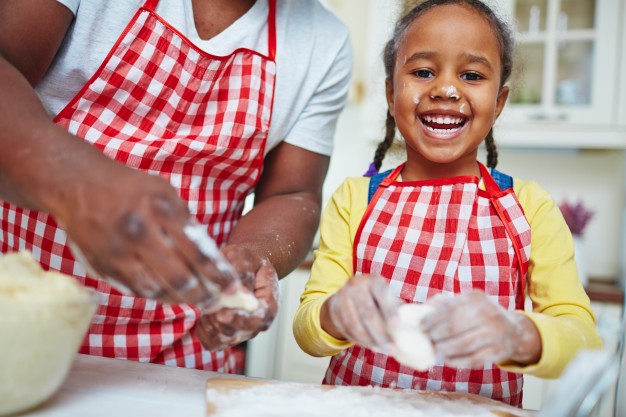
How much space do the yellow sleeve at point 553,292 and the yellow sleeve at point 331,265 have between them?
24 cm

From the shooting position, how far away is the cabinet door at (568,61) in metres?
2.18

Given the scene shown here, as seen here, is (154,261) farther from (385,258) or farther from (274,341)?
(274,341)

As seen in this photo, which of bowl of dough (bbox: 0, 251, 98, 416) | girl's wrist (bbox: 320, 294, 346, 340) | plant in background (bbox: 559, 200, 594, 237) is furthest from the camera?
plant in background (bbox: 559, 200, 594, 237)

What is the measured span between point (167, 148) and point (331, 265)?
31cm

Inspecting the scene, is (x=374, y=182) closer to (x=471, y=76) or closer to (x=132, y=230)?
(x=471, y=76)

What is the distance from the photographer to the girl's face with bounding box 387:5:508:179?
0.90 meters

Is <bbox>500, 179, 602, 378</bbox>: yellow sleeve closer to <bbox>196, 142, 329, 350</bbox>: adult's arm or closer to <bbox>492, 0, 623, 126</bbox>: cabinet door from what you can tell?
<bbox>196, 142, 329, 350</bbox>: adult's arm

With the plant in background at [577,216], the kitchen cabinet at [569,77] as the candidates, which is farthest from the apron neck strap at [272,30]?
the plant in background at [577,216]

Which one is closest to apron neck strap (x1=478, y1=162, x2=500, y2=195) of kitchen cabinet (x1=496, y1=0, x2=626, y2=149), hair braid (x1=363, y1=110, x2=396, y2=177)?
hair braid (x1=363, y1=110, x2=396, y2=177)

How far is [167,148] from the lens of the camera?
90cm

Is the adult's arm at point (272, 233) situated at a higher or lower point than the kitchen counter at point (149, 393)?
higher

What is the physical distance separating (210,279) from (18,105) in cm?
27

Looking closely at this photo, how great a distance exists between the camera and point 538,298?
84 cm

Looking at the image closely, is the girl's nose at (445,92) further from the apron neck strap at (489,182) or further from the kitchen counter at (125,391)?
the kitchen counter at (125,391)
